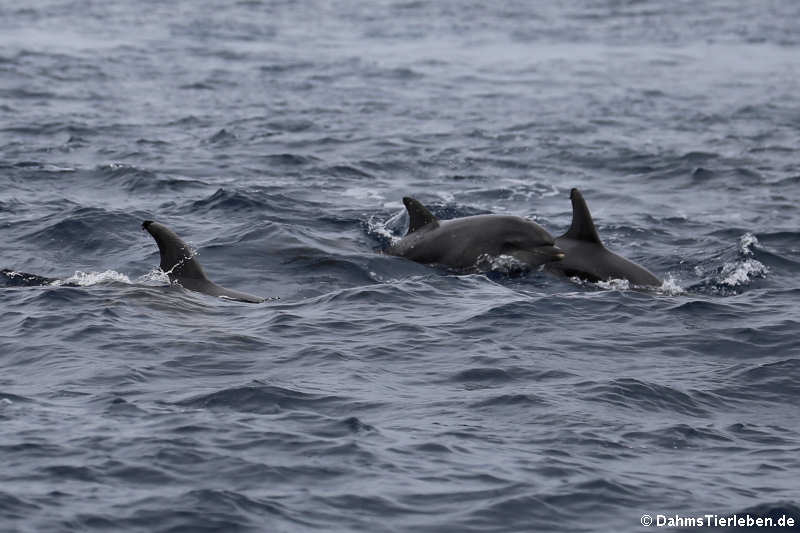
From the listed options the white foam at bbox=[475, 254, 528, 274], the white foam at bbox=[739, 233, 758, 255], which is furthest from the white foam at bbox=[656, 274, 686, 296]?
the white foam at bbox=[739, 233, 758, 255]

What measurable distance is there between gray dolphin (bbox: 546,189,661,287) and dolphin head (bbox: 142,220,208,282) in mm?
5301

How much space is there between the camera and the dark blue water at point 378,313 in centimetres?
1083

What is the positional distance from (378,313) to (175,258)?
274 centimetres

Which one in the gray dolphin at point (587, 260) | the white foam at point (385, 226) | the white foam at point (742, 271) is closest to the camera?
the gray dolphin at point (587, 260)

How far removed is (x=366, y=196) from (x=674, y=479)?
1441cm

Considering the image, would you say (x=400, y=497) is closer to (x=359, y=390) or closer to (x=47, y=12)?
(x=359, y=390)

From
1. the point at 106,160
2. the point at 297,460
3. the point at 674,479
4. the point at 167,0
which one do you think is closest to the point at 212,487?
the point at 297,460

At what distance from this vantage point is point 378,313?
653 inches

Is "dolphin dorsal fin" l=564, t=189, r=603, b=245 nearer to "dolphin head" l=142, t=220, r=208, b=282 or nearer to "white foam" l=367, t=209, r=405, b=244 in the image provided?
"white foam" l=367, t=209, r=405, b=244

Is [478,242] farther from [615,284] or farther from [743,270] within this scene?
[743,270]

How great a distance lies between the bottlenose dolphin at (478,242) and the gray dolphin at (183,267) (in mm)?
3348

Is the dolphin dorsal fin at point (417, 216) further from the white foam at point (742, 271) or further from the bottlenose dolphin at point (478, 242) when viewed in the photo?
the white foam at point (742, 271)

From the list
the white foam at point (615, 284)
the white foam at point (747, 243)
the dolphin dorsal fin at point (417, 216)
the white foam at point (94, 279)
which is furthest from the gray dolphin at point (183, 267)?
the white foam at point (747, 243)

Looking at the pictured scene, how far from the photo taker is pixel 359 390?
13.3m
